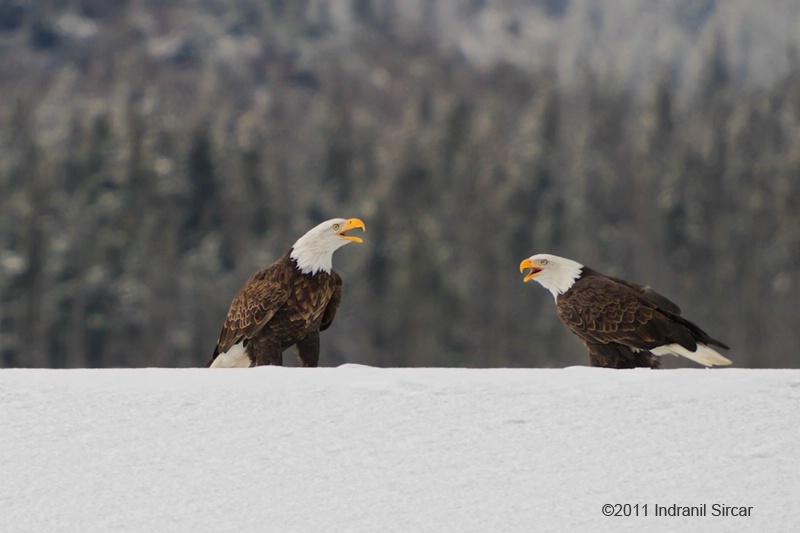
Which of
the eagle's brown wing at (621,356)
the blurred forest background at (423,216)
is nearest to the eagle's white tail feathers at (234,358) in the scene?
the eagle's brown wing at (621,356)

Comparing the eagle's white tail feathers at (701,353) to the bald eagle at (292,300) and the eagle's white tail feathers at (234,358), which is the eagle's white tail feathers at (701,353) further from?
the eagle's white tail feathers at (234,358)

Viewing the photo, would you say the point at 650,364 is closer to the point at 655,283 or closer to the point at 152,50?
the point at 655,283

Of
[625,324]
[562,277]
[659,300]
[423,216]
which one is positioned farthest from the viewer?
[423,216]

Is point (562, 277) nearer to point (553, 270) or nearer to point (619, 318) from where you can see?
point (553, 270)

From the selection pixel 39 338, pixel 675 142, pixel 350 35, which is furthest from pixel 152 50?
pixel 39 338

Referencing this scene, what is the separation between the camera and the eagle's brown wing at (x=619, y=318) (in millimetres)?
8836

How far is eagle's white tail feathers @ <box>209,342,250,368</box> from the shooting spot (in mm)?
9198

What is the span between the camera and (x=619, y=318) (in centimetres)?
896

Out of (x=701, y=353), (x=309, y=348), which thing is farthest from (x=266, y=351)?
(x=701, y=353)

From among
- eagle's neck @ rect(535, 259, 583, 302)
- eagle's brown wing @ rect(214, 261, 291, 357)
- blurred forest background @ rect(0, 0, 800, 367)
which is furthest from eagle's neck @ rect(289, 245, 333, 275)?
blurred forest background @ rect(0, 0, 800, 367)

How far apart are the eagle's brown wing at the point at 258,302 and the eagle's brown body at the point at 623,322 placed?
2036 millimetres

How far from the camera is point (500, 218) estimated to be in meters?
59.3

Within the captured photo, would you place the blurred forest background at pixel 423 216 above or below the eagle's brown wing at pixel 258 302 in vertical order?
above
